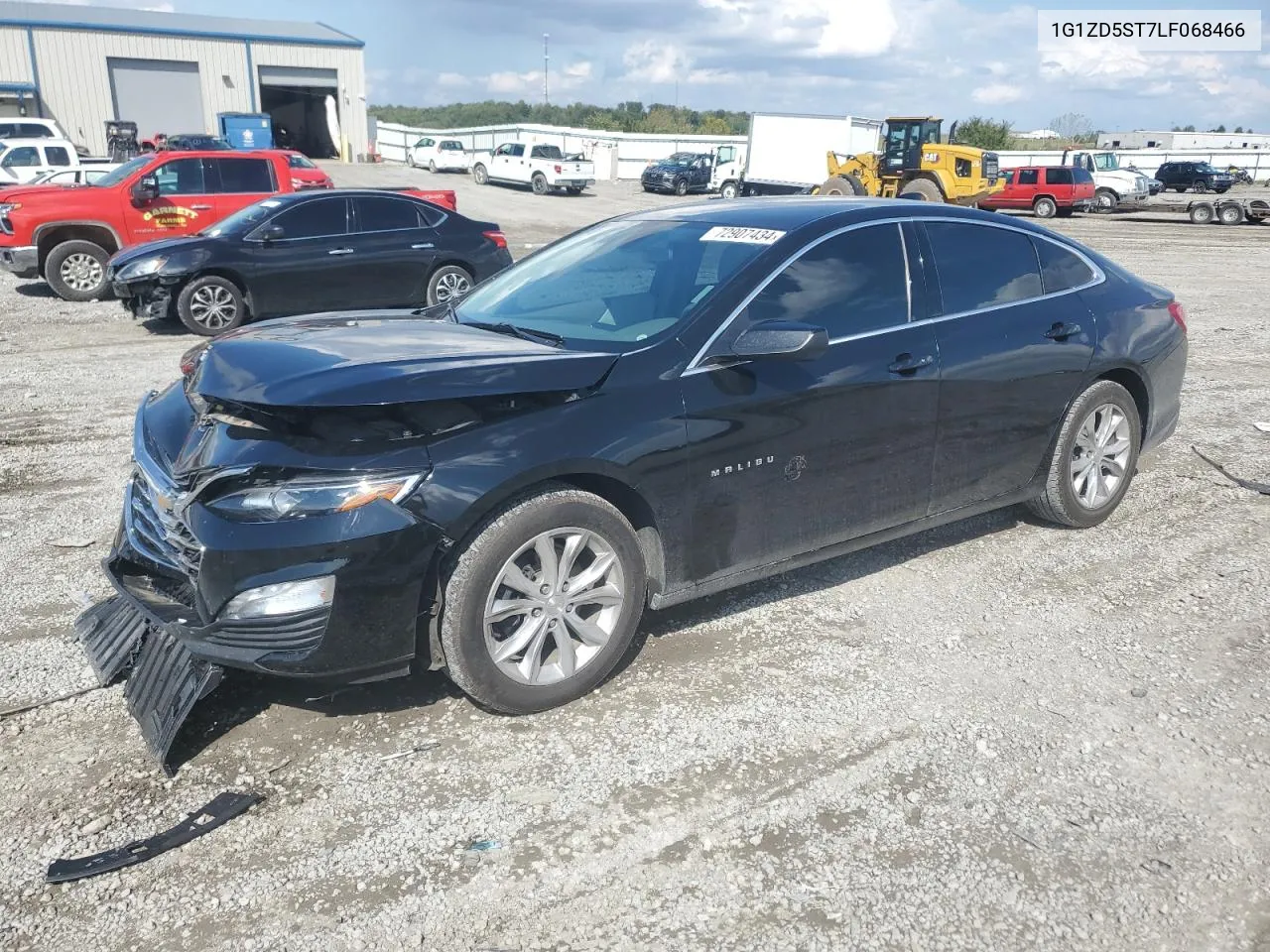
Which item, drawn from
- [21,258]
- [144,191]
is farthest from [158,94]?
[144,191]

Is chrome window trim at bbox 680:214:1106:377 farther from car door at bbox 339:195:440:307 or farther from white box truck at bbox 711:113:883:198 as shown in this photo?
white box truck at bbox 711:113:883:198

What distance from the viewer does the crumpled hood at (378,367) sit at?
3.12 meters

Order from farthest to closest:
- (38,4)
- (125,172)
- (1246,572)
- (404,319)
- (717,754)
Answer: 1. (38,4)
2. (125,172)
3. (1246,572)
4. (404,319)
5. (717,754)

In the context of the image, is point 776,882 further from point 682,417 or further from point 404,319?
point 404,319

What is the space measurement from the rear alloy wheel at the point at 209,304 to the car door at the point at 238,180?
3.08 m

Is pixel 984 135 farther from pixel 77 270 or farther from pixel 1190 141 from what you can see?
pixel 77 270

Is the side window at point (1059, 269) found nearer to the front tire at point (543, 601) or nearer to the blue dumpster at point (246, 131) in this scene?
the front tire at point (543, 601)

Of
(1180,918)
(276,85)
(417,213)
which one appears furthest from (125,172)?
(276,85)

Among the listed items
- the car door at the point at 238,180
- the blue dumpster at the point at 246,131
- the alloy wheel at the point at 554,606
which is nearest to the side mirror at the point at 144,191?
the car door at the point at 238,180

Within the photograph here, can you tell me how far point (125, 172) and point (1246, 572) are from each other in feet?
43.6

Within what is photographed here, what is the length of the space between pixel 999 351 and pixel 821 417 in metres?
1.15

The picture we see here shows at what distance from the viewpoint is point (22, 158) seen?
72.3 feet

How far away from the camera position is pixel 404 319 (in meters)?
4.34

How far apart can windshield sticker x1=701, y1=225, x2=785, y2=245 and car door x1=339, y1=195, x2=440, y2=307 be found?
25.0ft
